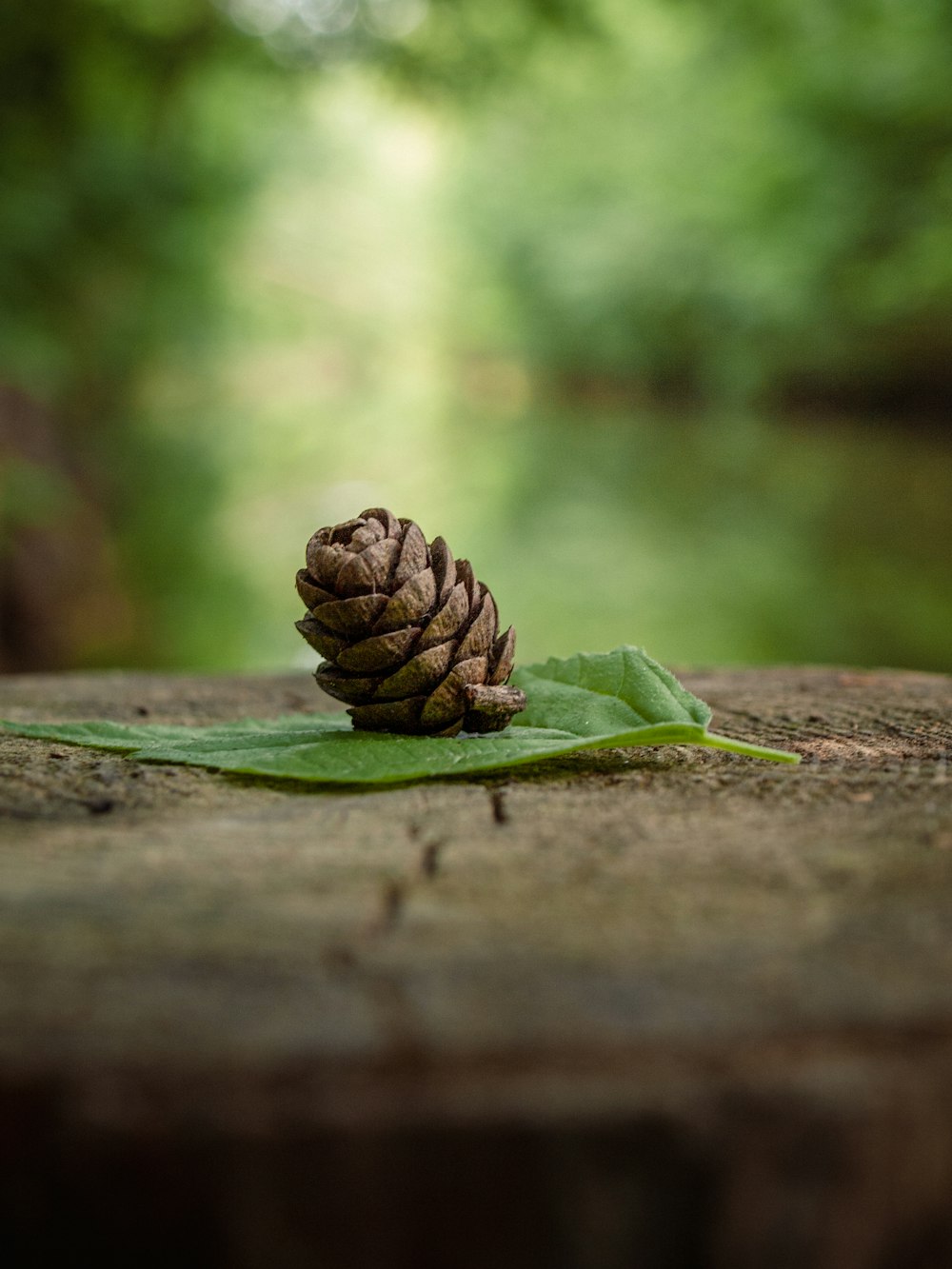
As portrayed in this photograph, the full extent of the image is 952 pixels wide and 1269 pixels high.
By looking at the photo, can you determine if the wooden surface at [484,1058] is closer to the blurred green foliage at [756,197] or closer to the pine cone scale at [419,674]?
the pine cone scale at [419,674]

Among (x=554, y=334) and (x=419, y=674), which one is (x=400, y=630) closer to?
(x=419, y=674)

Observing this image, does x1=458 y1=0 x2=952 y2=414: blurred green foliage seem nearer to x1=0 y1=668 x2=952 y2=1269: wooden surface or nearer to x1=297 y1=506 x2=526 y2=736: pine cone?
x1=297 y1=506 x2=526 y2=736: pine cone

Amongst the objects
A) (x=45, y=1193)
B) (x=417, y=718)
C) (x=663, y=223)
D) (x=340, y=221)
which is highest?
(x=340, y=221)

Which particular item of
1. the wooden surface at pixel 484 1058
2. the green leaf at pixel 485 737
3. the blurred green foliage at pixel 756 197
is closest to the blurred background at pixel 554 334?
the blurred green foliage at pixel 756 197

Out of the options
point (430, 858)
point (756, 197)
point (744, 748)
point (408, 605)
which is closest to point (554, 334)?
point (756, 197)

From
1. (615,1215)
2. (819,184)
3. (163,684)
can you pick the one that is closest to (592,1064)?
(615,1215)

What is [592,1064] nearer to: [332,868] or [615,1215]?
[615,1215]

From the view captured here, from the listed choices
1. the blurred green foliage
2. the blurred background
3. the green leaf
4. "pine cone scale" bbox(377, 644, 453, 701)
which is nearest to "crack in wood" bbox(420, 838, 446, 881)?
the green leaf
